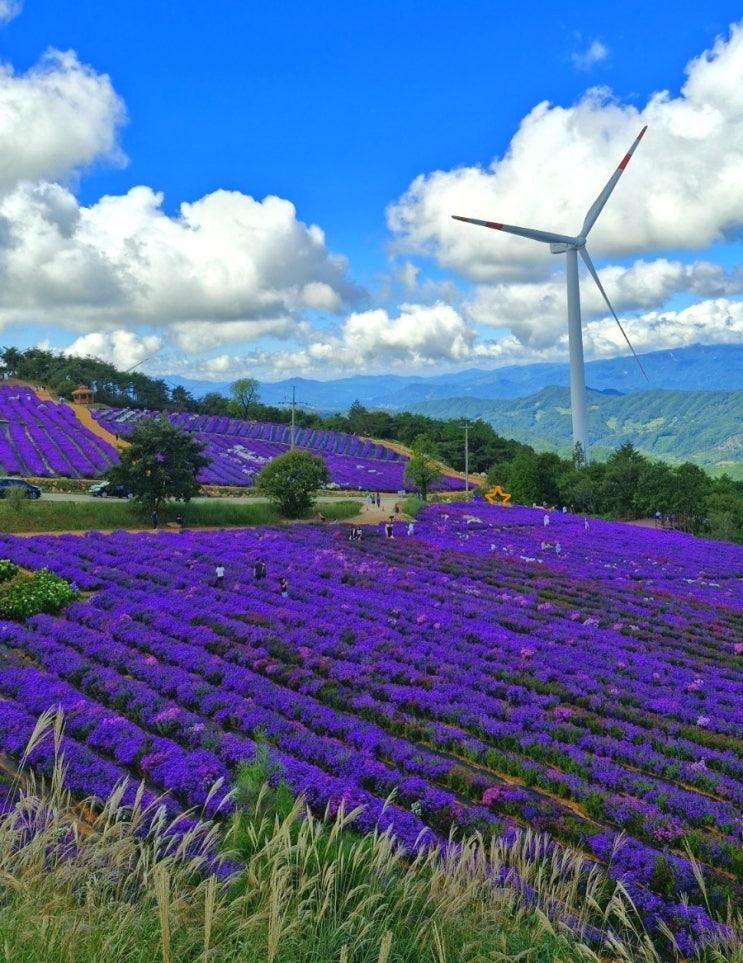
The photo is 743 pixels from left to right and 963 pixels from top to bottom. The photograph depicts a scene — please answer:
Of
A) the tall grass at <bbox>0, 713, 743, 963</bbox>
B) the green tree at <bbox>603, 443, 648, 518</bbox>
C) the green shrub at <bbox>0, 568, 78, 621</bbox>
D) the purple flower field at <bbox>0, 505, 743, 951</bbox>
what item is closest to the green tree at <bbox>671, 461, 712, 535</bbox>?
the green tree at <bbox>603, 443, 648, 518</bbox>

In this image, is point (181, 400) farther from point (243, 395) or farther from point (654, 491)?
point (654, 491)

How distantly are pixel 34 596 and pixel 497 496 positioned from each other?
63307 millimetres

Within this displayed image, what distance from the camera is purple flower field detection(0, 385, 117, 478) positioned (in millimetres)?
61969

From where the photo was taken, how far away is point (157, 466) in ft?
147

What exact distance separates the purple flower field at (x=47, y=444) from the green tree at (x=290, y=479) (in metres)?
17.7

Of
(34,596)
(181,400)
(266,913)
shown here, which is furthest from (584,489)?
(181,400)

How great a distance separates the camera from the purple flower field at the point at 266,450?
78875 millimetres

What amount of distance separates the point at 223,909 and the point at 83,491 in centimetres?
5485

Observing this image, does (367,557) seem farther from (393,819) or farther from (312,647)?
(393,819)

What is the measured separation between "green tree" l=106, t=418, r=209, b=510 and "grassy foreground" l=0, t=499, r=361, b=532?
1256 mm

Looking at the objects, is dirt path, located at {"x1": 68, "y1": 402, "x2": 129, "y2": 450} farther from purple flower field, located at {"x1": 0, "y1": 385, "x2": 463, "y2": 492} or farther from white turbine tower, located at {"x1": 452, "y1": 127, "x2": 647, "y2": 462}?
white turbine tower, located at {"x1": 452, "y1": 127, "x2": 647, "y2": 462}

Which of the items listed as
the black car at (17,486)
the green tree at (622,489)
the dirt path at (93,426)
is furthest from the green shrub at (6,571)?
the green tree at (622,489)

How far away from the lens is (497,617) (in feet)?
93.0

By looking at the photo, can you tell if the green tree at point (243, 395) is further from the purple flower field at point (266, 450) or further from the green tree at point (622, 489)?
the green tree at point (622, 489)
